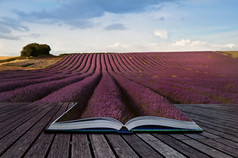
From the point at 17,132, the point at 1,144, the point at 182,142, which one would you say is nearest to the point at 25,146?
the point at 1,144

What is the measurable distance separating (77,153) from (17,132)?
3.13 ft

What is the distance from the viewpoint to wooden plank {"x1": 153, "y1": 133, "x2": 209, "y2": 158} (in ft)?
4.75

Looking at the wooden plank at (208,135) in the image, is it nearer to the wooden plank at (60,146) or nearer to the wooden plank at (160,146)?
the wooden plank at (160,146)

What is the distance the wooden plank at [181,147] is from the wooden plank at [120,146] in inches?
17.6

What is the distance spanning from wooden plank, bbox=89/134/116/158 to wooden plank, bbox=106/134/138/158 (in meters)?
0.06

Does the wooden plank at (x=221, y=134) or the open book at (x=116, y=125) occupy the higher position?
the open book at (x=116, y=125)

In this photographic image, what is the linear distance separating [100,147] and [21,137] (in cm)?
89

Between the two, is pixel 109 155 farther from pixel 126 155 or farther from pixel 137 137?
pixel 137 137

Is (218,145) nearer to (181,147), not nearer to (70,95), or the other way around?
(181,147)

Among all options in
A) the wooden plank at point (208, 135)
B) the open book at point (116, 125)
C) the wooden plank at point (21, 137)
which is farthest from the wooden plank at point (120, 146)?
the wooden plank at point (208, 135)

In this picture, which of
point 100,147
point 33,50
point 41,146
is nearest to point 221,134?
point 100,147

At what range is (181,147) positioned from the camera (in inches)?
62.8

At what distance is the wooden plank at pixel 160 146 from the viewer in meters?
1.44

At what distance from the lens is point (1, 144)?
5.12 ft
